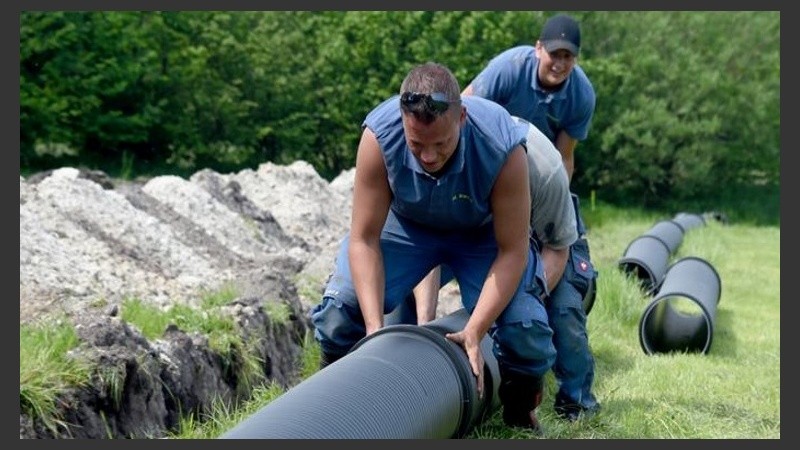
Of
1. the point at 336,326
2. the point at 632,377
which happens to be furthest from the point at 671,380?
the point at 336,326

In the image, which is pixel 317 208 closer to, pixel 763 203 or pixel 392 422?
pixel 392 422

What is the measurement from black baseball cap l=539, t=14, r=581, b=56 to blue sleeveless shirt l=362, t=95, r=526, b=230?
1732 millimetres

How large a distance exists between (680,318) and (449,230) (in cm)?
446

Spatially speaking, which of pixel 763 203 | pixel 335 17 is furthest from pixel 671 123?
pixel 335 17

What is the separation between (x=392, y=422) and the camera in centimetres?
439

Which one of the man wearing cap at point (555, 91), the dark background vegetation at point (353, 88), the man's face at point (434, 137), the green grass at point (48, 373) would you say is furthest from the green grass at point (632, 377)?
the dark background vegetation at point (353, 88)

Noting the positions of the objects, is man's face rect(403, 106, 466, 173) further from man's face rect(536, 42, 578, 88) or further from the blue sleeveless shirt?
man's face rect(536, 42, 578, 88)

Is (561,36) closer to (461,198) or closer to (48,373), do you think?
(461,198)

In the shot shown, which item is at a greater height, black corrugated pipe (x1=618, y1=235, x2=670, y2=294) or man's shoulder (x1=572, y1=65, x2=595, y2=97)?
man's shoulder (x1=572, y1=65, x2=595, y2=97)

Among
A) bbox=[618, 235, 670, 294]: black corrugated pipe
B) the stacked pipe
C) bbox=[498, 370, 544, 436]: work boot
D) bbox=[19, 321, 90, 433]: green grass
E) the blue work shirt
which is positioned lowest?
bbox=[618, 235, 670, 294]: black corrugated pipe

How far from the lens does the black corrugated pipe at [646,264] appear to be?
1105 centimetres

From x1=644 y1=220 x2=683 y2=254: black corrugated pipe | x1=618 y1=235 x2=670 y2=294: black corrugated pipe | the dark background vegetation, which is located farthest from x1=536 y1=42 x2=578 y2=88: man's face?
the dark background vegetation

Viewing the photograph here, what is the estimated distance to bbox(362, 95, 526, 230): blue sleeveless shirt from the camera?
4969 mm

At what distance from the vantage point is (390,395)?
450 cm
